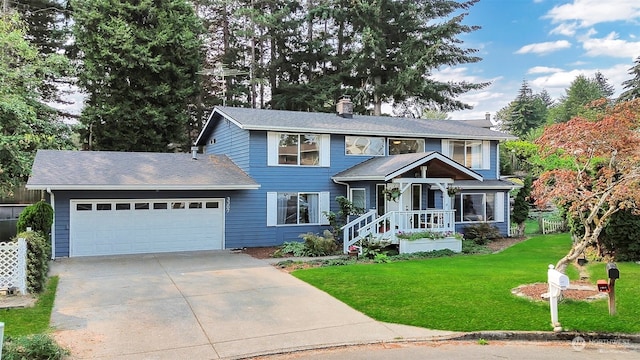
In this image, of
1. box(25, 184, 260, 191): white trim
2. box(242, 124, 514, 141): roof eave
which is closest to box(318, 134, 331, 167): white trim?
box(242, 124, 514, 141): roof eave

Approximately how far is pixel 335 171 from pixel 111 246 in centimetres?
848

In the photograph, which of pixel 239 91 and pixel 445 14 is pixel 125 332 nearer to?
pixel 239 91

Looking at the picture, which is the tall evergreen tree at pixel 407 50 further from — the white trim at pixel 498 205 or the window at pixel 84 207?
the window at pixel 84 207

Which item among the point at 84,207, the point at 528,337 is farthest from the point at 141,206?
the point at 528,337

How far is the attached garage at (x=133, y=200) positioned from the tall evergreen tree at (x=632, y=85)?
4187cm

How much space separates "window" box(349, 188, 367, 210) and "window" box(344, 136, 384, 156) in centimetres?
169

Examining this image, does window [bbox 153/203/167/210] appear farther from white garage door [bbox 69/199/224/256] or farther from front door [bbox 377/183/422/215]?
front door [bbox 377/183/422/215]

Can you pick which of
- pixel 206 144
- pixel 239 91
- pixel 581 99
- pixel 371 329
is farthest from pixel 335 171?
pixel 581 99

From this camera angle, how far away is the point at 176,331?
6582 mm

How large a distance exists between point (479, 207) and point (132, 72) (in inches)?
774

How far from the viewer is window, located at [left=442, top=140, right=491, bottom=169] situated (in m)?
20.0

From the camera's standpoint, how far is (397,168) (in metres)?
15.3

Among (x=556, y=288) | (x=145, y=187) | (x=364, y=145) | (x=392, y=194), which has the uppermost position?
(x=364, y=145)

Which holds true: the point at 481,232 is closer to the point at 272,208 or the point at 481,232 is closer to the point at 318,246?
the point at 318,246
